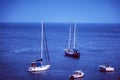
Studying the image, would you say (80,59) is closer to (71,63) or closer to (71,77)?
(71,63)

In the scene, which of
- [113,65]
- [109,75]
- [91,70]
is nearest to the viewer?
[109,75]

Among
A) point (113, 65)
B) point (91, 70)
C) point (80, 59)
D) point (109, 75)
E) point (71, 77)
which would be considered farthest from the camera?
point (80, 59)

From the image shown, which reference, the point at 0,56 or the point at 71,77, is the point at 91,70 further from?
the point at 0,56

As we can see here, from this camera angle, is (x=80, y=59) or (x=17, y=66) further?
(x=80, y=59)

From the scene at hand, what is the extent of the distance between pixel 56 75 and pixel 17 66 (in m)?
10.4

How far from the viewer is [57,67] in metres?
61.1

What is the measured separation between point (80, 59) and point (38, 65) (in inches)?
686

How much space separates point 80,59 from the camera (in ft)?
235

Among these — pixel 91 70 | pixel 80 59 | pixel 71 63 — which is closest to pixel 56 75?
pixel 91 70

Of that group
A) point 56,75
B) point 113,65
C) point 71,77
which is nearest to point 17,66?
point 56,75

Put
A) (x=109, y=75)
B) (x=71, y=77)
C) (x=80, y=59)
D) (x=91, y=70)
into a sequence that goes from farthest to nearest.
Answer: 1. (x=80, y=59)
2. (x=91, y=70)
3. (x=109, y=75)
4. (x=71, y=77)

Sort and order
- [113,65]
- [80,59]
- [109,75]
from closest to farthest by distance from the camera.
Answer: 1. [109,75]
2. [113,65]
3. [80,59]

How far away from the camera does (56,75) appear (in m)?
54.2

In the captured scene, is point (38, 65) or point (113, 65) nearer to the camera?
point (38, 65)
